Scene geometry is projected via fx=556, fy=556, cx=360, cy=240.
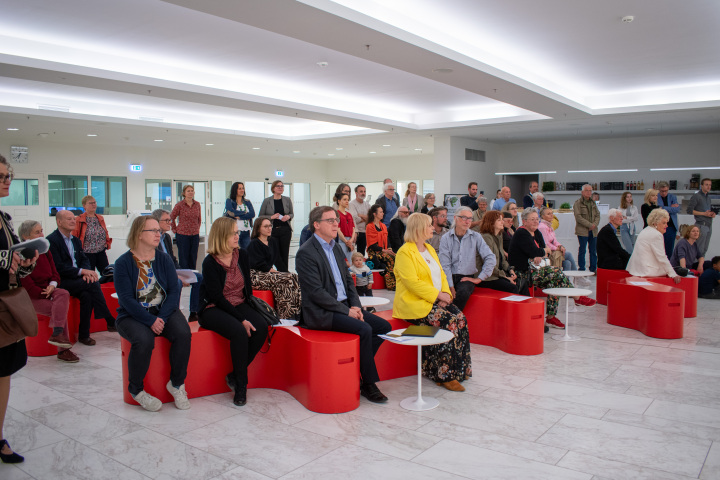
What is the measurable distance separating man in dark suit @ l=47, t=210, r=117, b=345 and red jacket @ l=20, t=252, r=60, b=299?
0.23 m

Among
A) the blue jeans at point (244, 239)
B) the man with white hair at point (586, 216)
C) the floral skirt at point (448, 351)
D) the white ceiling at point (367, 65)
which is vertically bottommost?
the floral skirt at point (448, 351)

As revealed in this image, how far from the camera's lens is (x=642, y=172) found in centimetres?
1507

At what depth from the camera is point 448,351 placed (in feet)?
15.6

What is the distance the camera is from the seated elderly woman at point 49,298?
5.39 metres

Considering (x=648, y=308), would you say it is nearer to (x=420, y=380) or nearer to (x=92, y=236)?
(x=420, y=380)

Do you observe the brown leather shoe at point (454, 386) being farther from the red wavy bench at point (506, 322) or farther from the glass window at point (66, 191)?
the glass window at point (66, 191)

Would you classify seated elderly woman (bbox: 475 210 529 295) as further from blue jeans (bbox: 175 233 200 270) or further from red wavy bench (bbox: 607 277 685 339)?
blue jeans (bbox: 175 233 200 270)

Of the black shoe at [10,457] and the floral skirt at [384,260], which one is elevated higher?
the floral skirt at [384,260]

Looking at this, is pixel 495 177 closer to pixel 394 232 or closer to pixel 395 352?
pixel 394 232

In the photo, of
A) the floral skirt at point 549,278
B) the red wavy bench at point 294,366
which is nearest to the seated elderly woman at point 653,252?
the floral skirt at point 549,278

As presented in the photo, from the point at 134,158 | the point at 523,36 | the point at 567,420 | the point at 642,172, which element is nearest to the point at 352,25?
the point at 523,36

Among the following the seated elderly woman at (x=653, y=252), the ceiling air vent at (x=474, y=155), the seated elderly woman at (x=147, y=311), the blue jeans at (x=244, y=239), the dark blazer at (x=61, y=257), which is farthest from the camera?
the ceiling air vent at (x=474, y=155)

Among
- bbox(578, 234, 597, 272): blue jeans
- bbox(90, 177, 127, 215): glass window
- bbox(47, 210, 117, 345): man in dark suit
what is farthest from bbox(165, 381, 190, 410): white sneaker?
bbox(90, 177, 127, 215): glass window

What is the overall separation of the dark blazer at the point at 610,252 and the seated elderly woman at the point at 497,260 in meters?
2.36
